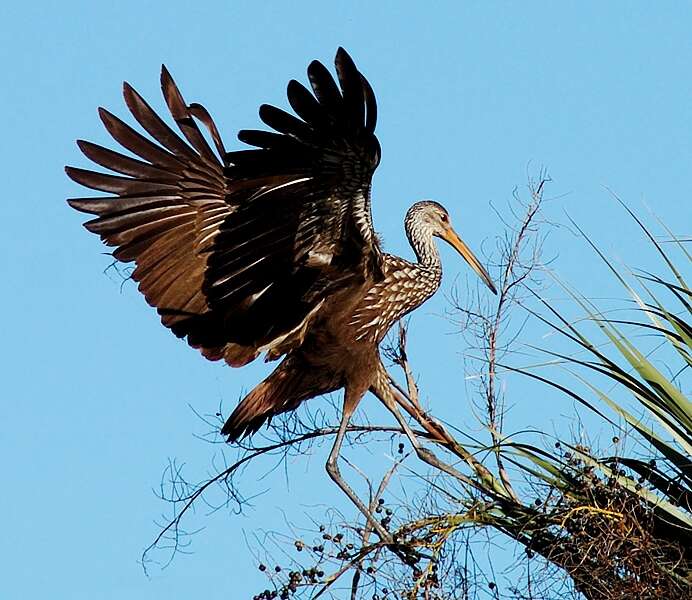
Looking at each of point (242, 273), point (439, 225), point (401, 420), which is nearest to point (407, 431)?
point (401, 420)

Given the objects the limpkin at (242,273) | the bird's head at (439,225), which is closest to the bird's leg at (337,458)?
the limpkin at (242,273)

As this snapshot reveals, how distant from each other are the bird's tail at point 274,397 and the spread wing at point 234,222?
16cm

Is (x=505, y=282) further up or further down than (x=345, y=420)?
further down

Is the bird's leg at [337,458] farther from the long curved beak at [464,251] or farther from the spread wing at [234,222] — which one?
the long curved beak at [464,251]

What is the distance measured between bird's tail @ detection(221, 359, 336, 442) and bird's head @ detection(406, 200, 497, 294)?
128 centimetres

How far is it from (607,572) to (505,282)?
1968 mm

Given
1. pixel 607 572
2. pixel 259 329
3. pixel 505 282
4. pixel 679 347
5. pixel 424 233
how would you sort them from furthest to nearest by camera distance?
pixel 424 233 → pixel 259 329 → pixel 505 282 → pixel 679 347 → pixel 607 572

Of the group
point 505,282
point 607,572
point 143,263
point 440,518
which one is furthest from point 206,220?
point 607,572

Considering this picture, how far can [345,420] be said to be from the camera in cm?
679

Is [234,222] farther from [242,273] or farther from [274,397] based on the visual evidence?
[274,397]

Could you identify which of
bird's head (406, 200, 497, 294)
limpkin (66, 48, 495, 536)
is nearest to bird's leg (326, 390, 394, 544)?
limpkin (66, 48, 495, 536)

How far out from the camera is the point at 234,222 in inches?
248

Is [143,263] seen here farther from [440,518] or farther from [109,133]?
[440,518]

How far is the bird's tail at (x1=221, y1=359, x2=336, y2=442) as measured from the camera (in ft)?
23.0
